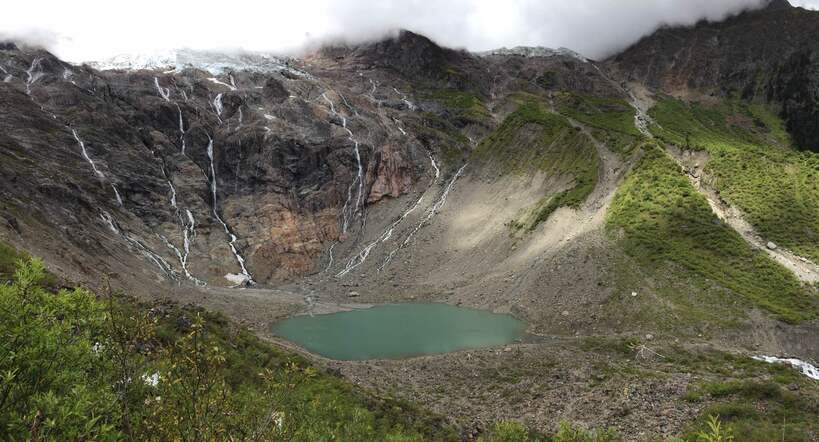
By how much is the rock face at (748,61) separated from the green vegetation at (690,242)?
7747 cm

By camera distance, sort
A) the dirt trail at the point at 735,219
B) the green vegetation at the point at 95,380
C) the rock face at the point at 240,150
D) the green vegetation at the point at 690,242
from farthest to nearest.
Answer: the rock face at the point at 240,150
the dirt trail at the point at 735,219
the green vegetation at the point at 690,242
the green vegetation at the point at 95,380

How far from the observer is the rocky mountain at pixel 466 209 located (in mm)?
36469

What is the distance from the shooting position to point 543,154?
85438 millimetres

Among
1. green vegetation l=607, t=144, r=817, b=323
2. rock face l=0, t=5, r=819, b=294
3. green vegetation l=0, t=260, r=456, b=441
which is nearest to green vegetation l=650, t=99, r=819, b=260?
green vegetation l=607, t=144, r=817, b=323

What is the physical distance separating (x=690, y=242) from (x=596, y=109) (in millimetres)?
83927

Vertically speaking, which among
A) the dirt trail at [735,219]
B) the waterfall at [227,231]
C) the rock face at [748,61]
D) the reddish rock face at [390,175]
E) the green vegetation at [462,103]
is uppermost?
the rock face at [748,61]

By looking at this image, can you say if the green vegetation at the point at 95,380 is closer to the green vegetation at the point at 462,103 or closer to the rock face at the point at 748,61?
the green vegetation at the point at 462,103

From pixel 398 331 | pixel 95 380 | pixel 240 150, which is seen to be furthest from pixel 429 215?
pixel 95 380

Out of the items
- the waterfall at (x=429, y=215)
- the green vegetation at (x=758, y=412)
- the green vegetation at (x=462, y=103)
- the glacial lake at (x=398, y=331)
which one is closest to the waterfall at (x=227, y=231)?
the waterfall at (x=429, y=215)

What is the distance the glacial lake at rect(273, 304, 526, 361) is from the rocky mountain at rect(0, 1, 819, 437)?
115 inches

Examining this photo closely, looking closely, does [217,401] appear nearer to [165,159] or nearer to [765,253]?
[765,253]

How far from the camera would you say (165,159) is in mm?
88688

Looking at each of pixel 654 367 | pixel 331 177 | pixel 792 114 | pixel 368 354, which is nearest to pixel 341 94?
pixel 331 177

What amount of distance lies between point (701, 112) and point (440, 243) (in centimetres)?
9683
